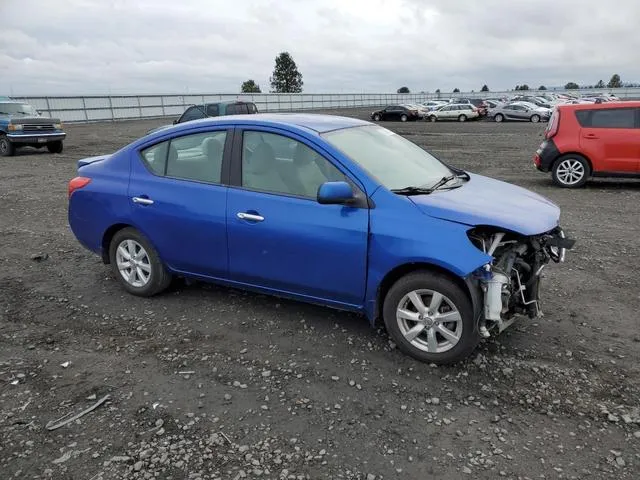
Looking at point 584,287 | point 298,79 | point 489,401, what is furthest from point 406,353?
point 298,79

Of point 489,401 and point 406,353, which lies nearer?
point 489,401

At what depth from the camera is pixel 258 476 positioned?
2.81 meters

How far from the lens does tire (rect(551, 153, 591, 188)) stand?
1078 centimetres

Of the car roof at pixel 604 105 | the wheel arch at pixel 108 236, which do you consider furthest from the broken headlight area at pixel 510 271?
the car roof at pixel 604 105

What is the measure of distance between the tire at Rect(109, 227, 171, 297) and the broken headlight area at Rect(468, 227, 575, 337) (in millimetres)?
2867

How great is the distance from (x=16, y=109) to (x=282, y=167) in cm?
1825

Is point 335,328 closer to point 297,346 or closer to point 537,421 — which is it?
point 297,346

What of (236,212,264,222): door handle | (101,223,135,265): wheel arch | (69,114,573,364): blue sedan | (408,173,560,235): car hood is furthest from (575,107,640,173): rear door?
(101,223,135,265): wheel arch

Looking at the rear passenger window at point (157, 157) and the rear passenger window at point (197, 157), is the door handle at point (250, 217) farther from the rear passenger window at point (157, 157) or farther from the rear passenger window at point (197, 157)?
the rear passenger window at point (157, 157)

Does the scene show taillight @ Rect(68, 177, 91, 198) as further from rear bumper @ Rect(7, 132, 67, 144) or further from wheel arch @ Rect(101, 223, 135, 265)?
rear bumper @ Rect(7, 132, 67, 144)

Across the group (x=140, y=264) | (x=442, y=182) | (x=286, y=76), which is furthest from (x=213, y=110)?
(x=286, y=76)

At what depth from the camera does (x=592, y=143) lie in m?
10.6

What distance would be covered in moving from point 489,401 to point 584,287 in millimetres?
2520

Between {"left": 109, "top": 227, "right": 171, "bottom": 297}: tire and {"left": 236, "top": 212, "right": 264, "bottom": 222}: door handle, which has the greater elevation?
{"left": 236, "top": 212, "right": 264, "bottom": 222}: door handle
